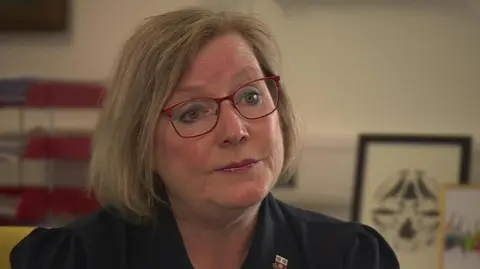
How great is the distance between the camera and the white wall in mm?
1848

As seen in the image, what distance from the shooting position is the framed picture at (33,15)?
74.4 inches

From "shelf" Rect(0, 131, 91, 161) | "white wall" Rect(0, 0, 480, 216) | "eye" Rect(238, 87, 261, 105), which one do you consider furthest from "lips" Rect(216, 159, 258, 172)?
"shelf" Rect(0, 131, 91, 161)

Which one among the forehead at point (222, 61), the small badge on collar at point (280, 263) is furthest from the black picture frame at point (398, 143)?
the forehead at point (222, 61)

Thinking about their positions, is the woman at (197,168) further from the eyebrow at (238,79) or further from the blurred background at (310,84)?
the blurred background at (310,84)

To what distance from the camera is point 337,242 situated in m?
1.28

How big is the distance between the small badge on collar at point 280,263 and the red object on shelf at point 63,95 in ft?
2.76

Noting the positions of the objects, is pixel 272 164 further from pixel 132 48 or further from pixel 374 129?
pixel 374 129

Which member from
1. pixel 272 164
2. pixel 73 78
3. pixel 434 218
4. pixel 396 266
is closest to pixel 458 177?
pixel 434 218

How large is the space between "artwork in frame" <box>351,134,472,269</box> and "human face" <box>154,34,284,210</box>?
0.66 meters

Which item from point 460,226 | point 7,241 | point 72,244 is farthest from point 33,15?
point 460,226

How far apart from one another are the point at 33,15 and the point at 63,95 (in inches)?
9.3

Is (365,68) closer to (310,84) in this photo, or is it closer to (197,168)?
(310,84)

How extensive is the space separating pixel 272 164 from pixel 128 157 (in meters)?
0.27

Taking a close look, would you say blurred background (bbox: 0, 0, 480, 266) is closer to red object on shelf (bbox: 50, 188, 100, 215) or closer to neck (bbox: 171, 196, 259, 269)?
red object on shelf (bbox: 50, 188, 100, 215)
